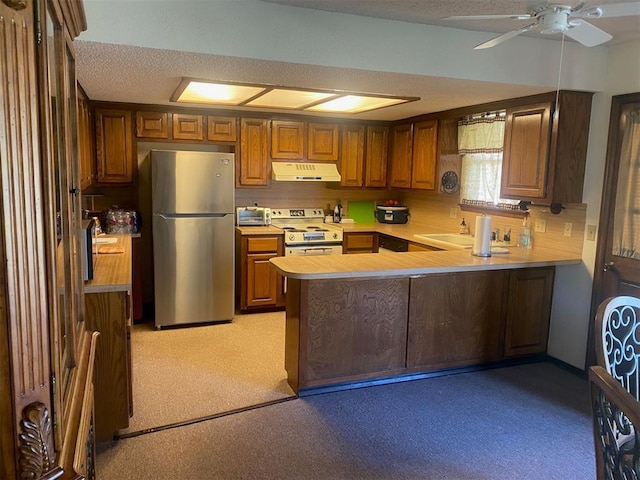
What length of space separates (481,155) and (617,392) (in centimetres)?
345

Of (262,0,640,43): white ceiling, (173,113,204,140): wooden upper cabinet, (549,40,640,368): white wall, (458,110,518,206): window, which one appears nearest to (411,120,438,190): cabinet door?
(458,110,518,206): window

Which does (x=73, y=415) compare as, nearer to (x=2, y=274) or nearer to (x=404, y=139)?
(x=2, y=274)

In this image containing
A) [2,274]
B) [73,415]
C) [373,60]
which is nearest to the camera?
[2,274]

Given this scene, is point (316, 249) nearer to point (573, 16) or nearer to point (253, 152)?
point (253, 152)

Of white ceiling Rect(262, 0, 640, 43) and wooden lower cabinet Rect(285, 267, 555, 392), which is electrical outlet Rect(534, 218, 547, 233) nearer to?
wooden lower cabinet Rect(285, 267, 555, 392)

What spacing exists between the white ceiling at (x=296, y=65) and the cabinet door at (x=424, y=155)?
98 centimetres

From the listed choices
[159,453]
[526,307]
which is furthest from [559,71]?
[159,453]

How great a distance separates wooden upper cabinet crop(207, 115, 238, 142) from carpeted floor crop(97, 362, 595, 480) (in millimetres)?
2872

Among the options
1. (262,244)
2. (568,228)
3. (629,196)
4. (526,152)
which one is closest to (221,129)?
(262,244)

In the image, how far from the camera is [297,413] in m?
3.01

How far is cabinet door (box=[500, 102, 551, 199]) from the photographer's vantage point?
3.57 m

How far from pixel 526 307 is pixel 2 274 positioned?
12.3 feet

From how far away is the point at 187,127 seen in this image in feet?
15.8

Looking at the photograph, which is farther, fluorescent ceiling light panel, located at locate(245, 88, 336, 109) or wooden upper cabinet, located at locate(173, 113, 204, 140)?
wooden upper cabinet, located at locate(173, 113, 204, 140)
